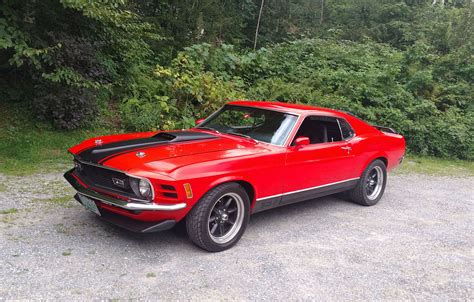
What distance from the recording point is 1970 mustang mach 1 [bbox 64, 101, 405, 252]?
382cm

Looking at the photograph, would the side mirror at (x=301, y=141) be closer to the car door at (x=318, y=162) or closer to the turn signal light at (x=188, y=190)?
the car door at (x=318, y=162)

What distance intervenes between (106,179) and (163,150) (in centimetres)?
64

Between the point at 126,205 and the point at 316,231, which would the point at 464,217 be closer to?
the point at 316,231

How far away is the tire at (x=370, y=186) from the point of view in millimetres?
6133

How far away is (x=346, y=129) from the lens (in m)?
5.98

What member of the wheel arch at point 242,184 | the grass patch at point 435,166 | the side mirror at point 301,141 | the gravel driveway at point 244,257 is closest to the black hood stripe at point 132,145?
the gravel driveway at point 244,257

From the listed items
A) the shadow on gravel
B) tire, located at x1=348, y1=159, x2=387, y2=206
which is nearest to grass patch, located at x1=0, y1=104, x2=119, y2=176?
the shadow on gravel

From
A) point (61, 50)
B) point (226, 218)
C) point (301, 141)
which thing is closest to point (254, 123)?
point (301, 141)

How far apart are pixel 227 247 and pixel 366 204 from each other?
294 centimetres

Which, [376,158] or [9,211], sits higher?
[376,158]

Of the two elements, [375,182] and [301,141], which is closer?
[301,141]

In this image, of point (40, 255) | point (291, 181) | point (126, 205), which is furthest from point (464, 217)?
point (40, 255)

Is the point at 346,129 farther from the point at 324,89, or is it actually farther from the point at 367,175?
the point at 324,89

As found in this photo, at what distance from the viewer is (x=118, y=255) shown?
3.89 m
